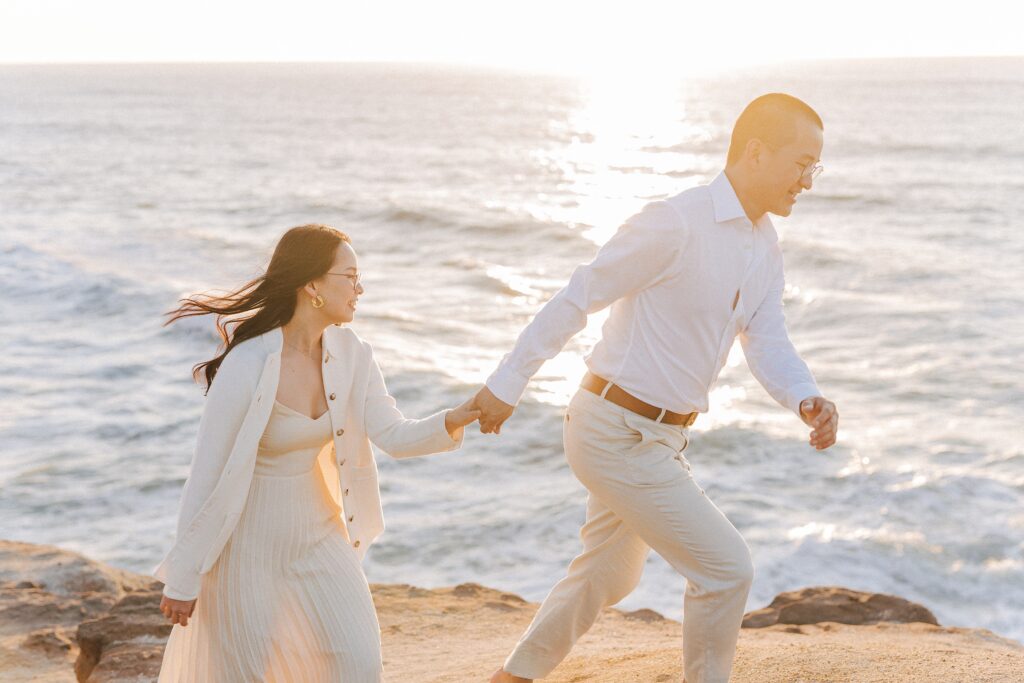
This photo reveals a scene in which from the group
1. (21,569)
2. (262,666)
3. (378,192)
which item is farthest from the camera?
(378,192)

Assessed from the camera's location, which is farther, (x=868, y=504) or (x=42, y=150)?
(x=42, y=150)

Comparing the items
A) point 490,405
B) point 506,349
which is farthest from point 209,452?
point 506,349

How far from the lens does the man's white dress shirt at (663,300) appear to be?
3.93 m

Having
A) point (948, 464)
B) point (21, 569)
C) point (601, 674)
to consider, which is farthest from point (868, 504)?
point (21, 569)

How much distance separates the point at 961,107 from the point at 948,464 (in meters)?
78.5

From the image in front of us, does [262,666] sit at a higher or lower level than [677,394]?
lower

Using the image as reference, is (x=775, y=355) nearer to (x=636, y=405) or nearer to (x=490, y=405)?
(x=636, y=405)

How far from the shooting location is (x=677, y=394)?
3986 mm

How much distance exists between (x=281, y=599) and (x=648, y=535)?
1.26m

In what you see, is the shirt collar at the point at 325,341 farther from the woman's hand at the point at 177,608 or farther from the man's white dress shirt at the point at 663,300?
the woman's hand at the point at 177,608

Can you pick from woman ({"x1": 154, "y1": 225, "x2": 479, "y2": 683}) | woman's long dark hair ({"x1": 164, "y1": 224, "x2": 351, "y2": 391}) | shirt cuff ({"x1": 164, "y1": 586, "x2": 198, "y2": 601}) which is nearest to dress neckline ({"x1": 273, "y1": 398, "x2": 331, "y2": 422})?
woman ({"x1": 154, "y1": 225, "x2": 479, "y2": 683})

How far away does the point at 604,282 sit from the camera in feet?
12.9

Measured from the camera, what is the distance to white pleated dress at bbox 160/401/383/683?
367cm

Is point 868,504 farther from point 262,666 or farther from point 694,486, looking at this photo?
point 262,666
